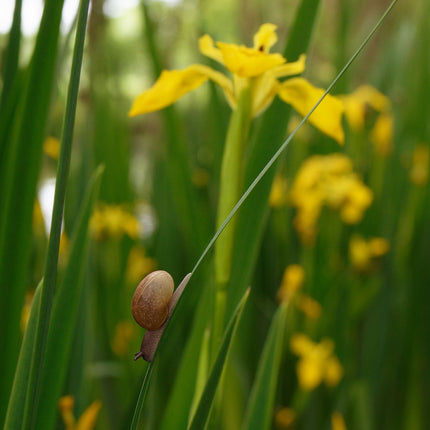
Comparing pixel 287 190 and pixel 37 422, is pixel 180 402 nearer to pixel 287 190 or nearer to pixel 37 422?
pixel 37 422

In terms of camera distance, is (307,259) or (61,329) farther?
(307,259)

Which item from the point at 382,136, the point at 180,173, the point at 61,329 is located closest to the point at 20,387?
the point at 61,329

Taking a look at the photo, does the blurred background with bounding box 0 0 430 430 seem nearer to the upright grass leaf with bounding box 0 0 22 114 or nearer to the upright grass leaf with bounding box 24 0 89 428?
the upright grass leaf with bounding box 0 0 22 114

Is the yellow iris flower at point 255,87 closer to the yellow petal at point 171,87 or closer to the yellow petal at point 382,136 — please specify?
the yellow petal at point 171,87

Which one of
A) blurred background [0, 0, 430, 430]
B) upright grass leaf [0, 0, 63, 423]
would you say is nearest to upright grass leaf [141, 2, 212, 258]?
blurred background [0, 0, 430, 430]

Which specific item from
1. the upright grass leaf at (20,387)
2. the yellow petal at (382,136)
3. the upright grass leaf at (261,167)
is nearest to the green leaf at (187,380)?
the upright grass leaf at (261,167)

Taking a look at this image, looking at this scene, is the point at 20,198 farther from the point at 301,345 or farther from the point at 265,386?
the point at 301,345
